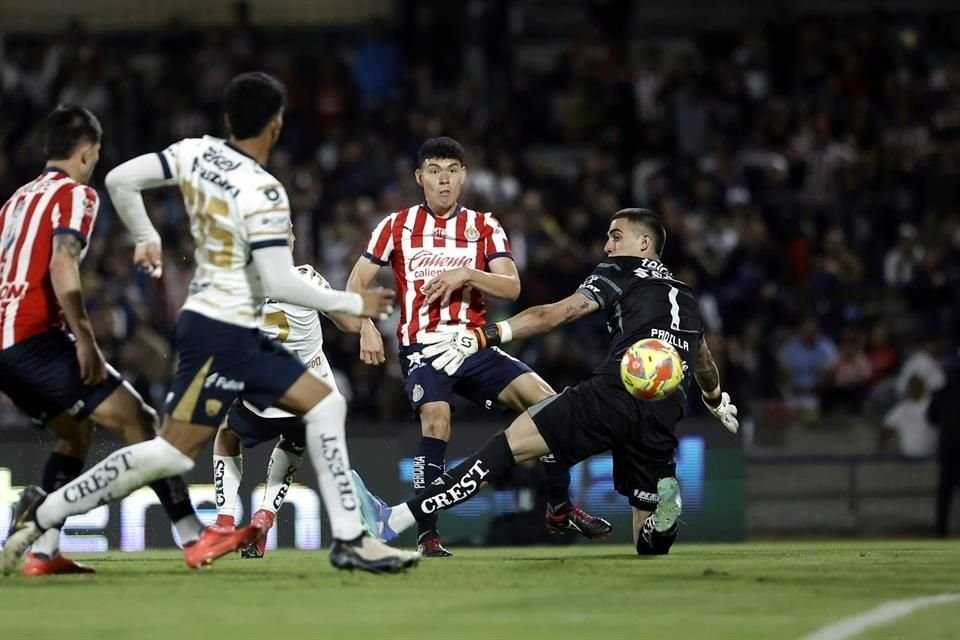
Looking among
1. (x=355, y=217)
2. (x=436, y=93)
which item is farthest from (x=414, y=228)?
(x=436, y=93)

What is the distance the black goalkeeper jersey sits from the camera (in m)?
9.39

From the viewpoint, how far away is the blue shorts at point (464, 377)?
32.6 ft

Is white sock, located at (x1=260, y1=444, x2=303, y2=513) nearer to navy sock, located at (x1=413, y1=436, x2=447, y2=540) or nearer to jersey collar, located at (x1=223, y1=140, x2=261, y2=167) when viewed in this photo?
navy sock, located at (x1=413, y1=436, x2=447, y2=540)

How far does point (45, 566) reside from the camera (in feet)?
25.6

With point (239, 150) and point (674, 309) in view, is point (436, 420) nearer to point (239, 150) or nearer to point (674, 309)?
point (674, 309)

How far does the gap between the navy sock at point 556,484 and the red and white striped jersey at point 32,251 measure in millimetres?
3418

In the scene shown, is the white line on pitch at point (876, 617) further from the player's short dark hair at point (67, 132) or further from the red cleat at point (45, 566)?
the player's short dark hair at point (67, 132)

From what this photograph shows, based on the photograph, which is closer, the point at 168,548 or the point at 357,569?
the point at 357,569

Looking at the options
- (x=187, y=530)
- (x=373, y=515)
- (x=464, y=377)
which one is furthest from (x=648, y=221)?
(x=187, y=530)

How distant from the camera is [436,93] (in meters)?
20.8

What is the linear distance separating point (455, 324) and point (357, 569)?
2834mm

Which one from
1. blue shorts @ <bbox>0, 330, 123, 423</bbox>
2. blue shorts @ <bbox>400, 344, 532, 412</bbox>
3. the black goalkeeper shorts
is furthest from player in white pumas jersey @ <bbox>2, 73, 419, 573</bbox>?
blue shorts @ <bbox>400, 344, 532, 412</bbox>

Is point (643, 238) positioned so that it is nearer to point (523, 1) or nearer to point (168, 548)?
point (168, 548)

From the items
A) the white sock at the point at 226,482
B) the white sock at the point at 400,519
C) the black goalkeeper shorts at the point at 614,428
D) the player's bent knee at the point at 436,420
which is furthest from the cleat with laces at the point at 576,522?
the white sock at the point at 226,482
